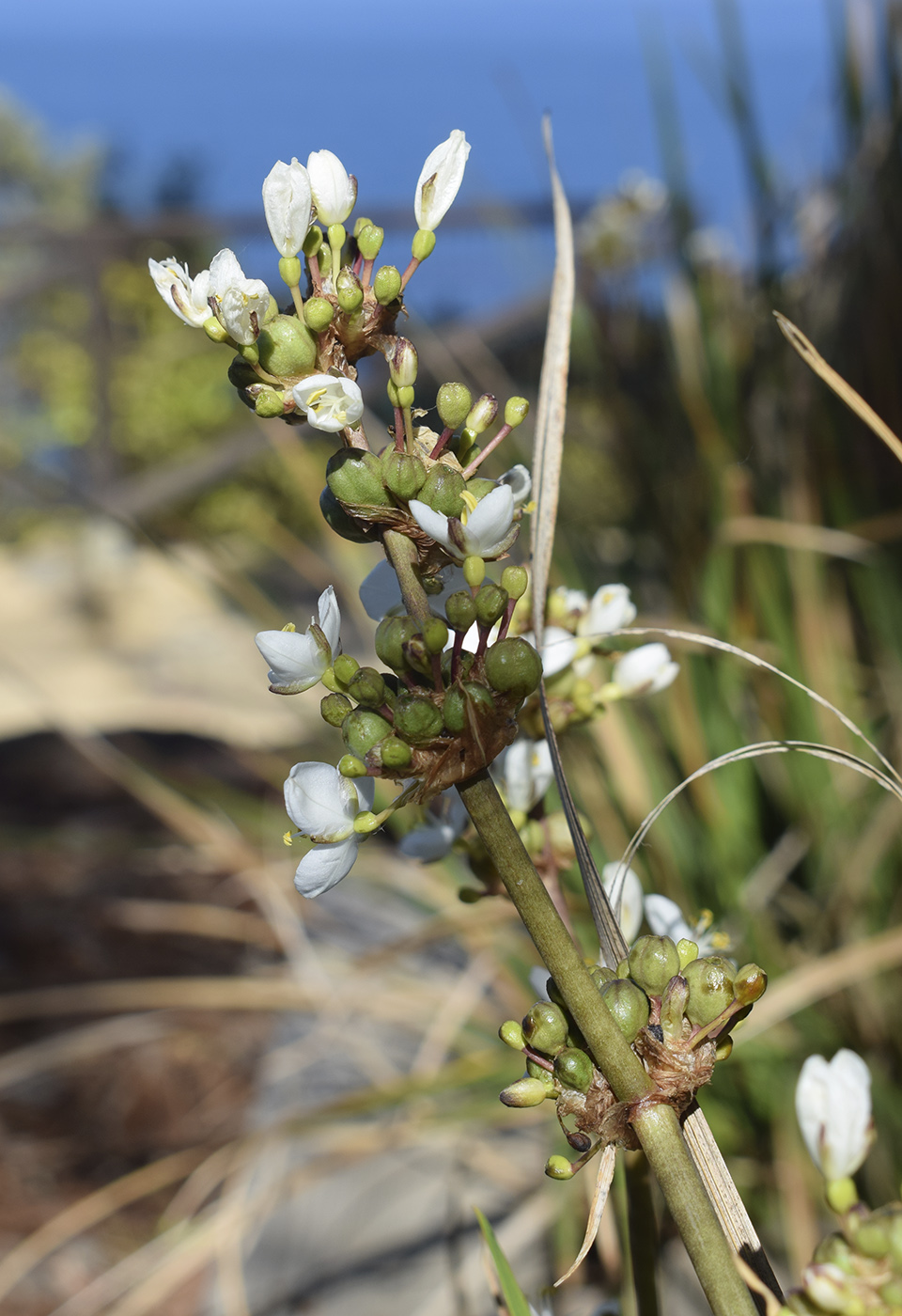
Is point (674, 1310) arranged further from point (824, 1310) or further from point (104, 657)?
point (104, 657)

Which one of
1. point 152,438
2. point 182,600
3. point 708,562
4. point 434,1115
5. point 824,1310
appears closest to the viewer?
point 824,1310

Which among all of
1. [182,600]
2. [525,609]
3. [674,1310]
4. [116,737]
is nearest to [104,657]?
[182,600]

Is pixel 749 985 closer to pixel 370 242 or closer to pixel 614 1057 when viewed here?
pixel 614 1057

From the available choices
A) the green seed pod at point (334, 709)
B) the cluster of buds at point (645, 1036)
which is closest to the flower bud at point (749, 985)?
the cluster of buds at point (645, 1036)

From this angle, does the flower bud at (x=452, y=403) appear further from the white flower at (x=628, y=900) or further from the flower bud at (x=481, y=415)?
the white flower at (x=628, y=900)

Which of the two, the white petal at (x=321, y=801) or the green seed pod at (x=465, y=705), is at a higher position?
the white petal at (x=321, y=801)
